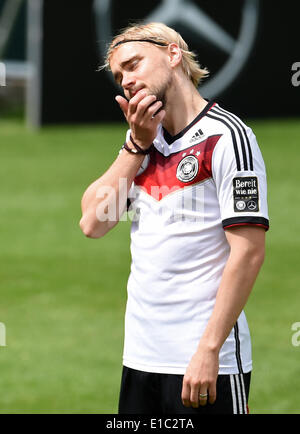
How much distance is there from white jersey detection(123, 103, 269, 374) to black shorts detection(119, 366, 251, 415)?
0.04 m

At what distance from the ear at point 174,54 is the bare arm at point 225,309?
0.72m

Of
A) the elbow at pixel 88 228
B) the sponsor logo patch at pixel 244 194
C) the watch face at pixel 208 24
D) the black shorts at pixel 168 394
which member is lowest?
the black shorts at pixel 168 394

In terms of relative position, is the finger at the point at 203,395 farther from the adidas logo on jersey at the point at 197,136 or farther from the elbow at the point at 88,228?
the adidas logo on jersey at the point at 197,136

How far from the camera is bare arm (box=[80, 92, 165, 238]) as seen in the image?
345cm

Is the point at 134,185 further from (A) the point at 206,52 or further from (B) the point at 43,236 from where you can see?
(A) the point at 206,52

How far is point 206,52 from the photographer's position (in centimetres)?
2075

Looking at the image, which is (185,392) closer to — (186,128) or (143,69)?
(186,128)

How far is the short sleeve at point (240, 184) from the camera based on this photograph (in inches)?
134

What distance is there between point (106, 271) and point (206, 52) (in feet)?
39.1

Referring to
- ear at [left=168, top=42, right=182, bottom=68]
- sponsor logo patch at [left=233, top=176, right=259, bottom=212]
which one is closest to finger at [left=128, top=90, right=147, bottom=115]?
ear at [left=168, top=42, right=182, bottom=68]

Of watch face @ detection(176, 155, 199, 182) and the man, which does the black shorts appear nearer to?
the man

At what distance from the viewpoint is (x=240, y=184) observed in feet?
11.2

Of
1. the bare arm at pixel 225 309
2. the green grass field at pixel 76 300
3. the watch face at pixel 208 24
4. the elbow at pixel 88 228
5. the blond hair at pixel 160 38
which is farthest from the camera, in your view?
the watch face at pixel 208 24

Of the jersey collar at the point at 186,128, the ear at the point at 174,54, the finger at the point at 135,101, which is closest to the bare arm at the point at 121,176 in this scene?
the finger at the point at 135,101
